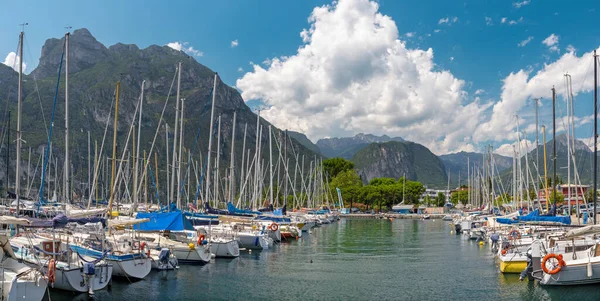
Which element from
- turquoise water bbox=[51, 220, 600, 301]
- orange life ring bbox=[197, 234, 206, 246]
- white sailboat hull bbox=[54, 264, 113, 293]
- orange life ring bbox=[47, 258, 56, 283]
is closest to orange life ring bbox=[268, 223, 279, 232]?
turquoise water bbox=[51, 220, 600, 301]

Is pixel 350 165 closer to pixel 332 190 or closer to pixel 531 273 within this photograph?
pixel 332 190

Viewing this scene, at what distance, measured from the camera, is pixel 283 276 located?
34.8 m

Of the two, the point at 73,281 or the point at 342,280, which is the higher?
the point at 73,281

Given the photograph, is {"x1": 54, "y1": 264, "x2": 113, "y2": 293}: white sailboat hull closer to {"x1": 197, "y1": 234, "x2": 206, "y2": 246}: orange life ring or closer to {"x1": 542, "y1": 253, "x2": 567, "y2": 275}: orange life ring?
{"x1": 197, "y1": 234, "x2": 206, "y2": 246}: orange life ring

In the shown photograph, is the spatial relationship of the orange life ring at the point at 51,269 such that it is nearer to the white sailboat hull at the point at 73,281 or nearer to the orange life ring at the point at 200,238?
the white sailboat hull at the point at 73,281

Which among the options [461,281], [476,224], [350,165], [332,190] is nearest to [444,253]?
[461,281]

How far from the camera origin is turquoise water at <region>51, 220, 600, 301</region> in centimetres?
2806

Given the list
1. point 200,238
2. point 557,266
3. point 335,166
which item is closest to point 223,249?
point 200,238

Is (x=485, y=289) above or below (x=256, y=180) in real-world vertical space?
below

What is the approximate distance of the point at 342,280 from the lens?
33656 millimetres

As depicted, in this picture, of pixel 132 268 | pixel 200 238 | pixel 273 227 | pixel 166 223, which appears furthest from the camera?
pixel 273 227

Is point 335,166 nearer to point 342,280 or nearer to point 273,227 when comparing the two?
point 273,227

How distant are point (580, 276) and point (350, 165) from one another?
150 metres

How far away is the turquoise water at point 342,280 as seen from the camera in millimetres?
28062
